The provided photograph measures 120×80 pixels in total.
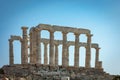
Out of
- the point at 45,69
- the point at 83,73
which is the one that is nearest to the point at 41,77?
the point at 45,69

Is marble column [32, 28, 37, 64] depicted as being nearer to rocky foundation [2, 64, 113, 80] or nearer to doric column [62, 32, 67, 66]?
rocky foundation [2, 64, 113, 80]

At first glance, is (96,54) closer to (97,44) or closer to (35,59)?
(97,44)

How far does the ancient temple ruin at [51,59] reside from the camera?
2034 inches

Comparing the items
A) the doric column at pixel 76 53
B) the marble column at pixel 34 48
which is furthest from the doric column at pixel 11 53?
the doric column at pixel 76 53

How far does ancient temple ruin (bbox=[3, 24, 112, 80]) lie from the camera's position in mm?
51656

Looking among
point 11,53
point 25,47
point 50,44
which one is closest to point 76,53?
point 50,44

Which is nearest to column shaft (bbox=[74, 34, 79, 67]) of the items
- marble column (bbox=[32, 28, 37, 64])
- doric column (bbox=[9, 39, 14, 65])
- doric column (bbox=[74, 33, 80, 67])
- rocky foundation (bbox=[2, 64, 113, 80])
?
doric column (bbox=[74, 33, 80, 67])

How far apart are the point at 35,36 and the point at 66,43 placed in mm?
7190

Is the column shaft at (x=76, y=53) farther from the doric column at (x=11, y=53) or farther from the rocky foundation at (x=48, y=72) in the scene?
the doric column at (x=11, y=53)

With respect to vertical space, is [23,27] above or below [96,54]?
above

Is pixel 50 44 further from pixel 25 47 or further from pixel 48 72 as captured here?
pixel 48 72

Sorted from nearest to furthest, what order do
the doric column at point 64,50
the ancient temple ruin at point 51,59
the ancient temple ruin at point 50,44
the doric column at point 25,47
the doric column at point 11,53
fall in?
the ancient temple ruin at point 51,59
the ancient temple ruin at point 50,44
the doric column at point 25,47
the doric column at point 64,50
the doric column at point 11,53

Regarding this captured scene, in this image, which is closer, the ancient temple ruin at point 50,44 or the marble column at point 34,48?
the ancient temple ruin at point 50,44

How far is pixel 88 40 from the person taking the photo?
2670 inches
